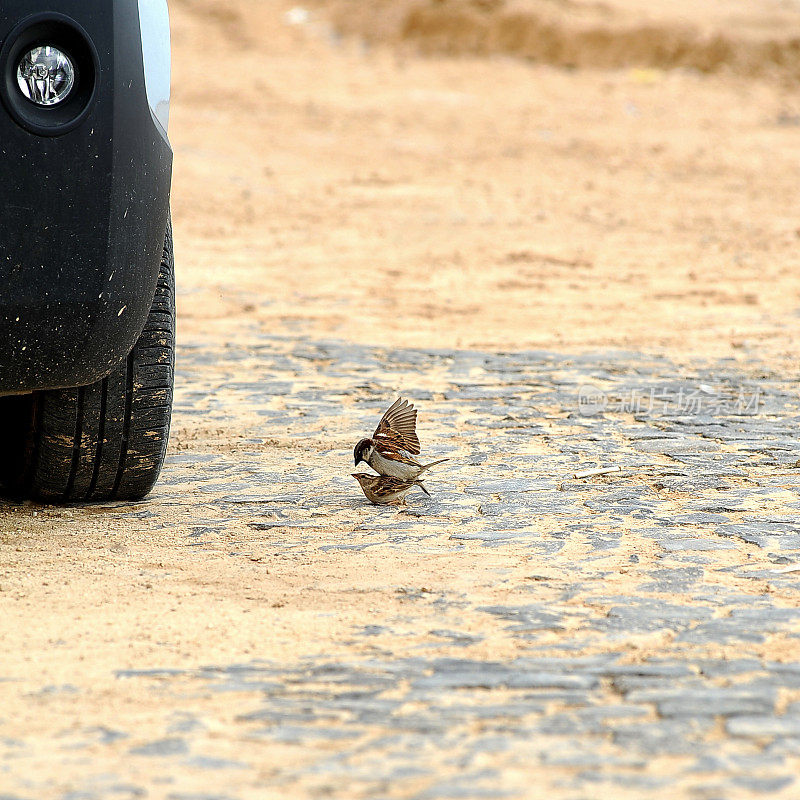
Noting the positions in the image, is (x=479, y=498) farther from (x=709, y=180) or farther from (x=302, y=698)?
(x=709, y=180)

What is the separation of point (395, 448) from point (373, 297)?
552cm

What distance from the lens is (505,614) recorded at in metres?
3.50

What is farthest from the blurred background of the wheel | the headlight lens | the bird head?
the headlight lens

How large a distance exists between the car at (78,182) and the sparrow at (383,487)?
3.67ft

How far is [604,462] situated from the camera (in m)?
5.24

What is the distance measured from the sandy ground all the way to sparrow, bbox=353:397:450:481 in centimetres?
21

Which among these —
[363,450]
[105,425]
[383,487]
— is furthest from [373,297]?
[105,425]

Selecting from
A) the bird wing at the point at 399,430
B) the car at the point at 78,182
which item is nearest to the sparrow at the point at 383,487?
the bird wing at the point at 399,430

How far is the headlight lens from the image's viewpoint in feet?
11.4

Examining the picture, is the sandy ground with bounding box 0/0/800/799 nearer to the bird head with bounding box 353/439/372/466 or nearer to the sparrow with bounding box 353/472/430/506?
the sparrow with bounding box 353/472/430/506

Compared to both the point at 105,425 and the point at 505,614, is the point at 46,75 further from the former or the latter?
the point at 505,614

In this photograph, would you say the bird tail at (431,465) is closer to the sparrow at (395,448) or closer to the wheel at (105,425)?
the sparrow at (395,448)

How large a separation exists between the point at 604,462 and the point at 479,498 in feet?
2.41

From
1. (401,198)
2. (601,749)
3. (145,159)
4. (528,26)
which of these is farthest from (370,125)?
(601,749)
